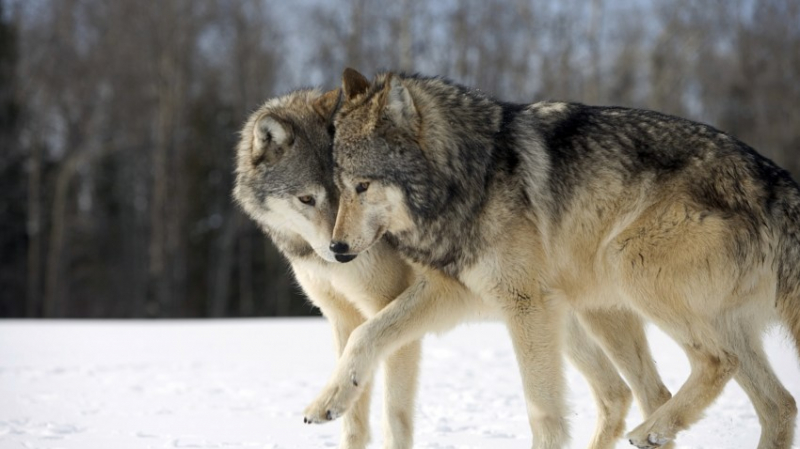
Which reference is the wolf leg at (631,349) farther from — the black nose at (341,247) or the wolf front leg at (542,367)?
the black nose at (341,247)

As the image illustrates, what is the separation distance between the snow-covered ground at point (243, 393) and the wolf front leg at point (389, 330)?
29.0 inches

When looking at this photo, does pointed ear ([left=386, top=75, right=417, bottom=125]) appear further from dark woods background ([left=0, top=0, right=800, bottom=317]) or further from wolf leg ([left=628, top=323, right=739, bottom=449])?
dark woods background ([left=0, top=0, right=800, bottom=317])

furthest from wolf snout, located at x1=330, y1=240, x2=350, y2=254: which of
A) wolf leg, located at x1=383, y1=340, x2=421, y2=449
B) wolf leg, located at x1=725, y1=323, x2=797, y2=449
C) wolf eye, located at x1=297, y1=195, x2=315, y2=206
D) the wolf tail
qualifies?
the wolf tail

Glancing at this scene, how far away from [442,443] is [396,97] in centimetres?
199

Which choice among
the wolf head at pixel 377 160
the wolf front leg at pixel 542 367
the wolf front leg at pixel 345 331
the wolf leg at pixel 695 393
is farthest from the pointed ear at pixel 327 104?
the wolf leg at pixel 695 393

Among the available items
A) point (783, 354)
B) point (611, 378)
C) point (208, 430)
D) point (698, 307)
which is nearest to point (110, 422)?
point (208, 430)

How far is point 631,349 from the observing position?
5320 mm

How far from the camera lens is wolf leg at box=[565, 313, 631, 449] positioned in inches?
204

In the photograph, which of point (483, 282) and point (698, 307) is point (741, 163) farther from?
point (483, 282)

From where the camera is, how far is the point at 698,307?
15.2 feet

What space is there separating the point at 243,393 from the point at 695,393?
3825 mm

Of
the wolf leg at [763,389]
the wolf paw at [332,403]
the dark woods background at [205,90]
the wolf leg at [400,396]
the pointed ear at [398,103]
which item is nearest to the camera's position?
the wolf paw at [332,403]

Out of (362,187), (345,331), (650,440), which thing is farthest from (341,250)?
(650,440)

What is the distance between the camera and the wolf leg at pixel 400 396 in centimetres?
493
